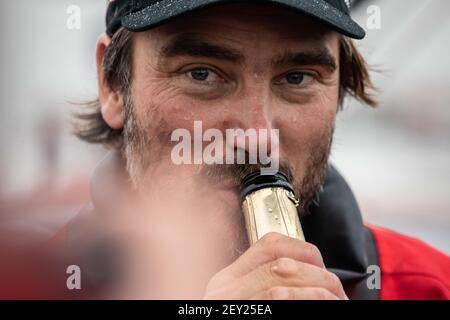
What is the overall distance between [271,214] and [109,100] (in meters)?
0.83

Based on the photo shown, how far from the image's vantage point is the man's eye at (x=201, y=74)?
1.61 m

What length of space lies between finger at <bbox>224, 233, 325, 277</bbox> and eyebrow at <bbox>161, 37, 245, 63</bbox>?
57 centimetres

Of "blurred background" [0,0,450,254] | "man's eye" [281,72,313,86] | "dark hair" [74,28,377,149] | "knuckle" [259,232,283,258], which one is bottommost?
"knuckle" [259,232,283,258]

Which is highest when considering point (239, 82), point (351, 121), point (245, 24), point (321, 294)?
point (351, 121)

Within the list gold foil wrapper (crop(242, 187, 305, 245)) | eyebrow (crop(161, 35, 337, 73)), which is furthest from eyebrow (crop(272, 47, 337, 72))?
gold foil wrapper (crop(242, 187, 305, 245))

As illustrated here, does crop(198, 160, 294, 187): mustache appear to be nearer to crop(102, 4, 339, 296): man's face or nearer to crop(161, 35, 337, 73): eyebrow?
crop(102, 4, 339, 296): man's face

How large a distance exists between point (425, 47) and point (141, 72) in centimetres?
240

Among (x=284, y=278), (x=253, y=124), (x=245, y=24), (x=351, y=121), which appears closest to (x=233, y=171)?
(x=253, y=124)

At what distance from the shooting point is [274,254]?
111cm

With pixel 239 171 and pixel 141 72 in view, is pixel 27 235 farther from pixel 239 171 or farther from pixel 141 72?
pixel 239 171

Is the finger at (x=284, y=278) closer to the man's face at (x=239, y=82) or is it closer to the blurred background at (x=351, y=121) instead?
the man's face at (x=239, y=82)

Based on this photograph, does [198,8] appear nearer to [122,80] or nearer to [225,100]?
[225,100]

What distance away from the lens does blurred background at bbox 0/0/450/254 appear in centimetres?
331
